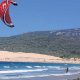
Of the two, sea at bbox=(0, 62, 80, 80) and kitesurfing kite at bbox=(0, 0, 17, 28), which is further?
sea at bbox=(0, 62, 80, 80)

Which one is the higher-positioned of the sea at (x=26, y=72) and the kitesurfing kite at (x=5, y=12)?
the kitesurfing kite at (x=5, y=12)

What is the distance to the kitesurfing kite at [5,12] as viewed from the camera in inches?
245

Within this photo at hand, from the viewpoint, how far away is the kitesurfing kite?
6.21m

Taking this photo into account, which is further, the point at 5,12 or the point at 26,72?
the point at 26,72

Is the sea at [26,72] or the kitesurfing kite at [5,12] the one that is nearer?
the kitesurfing kite at [5,12]

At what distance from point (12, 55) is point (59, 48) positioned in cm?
4607

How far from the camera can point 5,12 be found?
6.34 metres

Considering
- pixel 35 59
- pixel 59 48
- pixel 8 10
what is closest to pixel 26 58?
pixel 35 59

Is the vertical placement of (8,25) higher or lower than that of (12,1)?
lower

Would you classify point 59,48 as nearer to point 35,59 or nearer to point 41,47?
point 41,47

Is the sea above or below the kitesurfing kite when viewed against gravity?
below

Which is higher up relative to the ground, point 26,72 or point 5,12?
point 5,12

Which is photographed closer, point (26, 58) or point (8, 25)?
point (8, 25)

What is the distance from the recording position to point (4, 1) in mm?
6375
